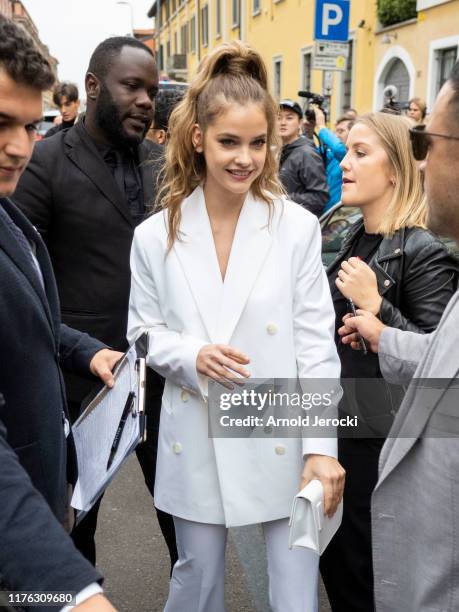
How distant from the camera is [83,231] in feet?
8.14

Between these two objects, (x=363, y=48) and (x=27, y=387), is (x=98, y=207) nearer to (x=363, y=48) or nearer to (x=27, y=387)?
(x=27, y=387)

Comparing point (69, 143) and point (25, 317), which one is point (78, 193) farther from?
point (25, 317)

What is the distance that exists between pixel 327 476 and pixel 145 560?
5.02ft

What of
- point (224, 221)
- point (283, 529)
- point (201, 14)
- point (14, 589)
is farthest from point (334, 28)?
point (201, 14)

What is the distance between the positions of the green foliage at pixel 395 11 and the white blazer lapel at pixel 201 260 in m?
14.4

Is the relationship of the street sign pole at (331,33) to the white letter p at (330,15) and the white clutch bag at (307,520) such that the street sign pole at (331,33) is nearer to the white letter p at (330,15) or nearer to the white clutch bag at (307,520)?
the white letter p at (330,15)

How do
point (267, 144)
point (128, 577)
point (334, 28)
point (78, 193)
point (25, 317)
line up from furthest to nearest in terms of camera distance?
point (334, 28) < point (128, 577) < point (78, 193) < point (267, 144) < point (25, 317)

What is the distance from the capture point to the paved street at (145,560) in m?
2.71

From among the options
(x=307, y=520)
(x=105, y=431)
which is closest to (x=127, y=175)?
(x=105, y=431)

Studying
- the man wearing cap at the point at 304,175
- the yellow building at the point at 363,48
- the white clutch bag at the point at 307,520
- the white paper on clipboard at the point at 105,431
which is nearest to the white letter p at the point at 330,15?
the yellow building at the point at 363,48

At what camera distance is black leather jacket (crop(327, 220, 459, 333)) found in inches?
84.9

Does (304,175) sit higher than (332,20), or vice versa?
(332,20)

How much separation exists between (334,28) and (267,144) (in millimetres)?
6064

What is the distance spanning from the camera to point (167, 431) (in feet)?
6.48
